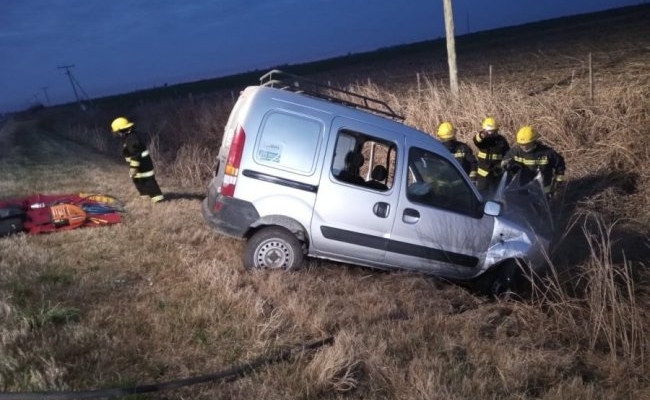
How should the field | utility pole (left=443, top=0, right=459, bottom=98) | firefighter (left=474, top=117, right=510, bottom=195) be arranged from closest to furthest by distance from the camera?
the field, firefighter (left=474, top=117, right=510, bottom=195), utility pole (left=443, top=0, right=459, bottom=98)

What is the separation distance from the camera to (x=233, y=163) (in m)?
5.10

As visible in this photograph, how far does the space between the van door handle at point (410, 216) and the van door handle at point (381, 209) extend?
0.63ft

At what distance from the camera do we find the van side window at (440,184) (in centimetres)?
535

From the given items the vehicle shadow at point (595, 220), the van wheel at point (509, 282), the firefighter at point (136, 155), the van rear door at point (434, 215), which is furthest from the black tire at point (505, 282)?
the firefighter at point (136, 155)

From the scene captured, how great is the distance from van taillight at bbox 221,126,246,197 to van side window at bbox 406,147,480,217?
5.78 ft

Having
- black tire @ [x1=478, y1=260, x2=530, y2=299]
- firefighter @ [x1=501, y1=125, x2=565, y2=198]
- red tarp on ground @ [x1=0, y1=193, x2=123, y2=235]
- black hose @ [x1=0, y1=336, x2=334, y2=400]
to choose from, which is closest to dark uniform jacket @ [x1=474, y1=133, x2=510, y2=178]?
firefighter @ [x1=501, y1=125, x2=565, y2=198]

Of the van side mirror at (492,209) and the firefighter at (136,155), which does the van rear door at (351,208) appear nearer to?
the van side mirror at (492,209)

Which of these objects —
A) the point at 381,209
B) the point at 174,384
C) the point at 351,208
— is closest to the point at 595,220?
the point at 381,209

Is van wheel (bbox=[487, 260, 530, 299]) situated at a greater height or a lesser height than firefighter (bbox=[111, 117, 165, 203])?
lesser

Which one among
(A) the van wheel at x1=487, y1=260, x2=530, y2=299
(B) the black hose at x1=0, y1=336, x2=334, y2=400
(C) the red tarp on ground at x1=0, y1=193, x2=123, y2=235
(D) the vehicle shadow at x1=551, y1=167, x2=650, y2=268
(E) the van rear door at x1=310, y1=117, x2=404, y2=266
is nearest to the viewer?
(B) the black hose at x1=0, y1=336, x2=334, y2=400

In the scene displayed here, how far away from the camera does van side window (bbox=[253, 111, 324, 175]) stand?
16.7 feet

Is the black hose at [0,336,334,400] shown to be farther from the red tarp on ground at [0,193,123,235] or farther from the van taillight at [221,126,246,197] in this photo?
the red tarp on ground at [0,193,123,235]

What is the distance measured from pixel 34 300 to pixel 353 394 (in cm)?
278

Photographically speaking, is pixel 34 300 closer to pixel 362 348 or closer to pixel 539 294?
pixel 362 348
